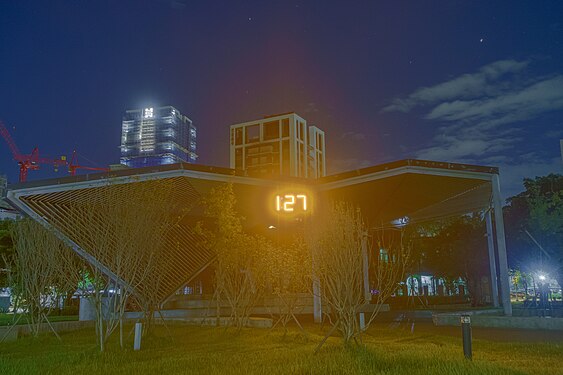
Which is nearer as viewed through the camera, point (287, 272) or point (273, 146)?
point (287, 272)

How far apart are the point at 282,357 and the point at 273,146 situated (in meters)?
100

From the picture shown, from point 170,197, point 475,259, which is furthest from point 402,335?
point 475,259

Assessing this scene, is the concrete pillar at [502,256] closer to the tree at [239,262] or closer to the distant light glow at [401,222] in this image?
the tree at [239,262]

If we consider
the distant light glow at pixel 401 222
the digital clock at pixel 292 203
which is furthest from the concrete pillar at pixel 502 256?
the distant light glow at pixel 401 222

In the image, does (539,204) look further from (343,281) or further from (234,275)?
(343,281)

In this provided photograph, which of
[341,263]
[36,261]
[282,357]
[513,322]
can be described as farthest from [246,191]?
[282,357]

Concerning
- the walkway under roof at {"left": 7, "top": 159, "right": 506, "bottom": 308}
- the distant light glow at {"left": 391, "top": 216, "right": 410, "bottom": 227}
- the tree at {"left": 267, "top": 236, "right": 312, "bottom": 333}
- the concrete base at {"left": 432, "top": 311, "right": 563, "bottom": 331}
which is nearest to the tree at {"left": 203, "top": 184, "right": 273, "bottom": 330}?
the tree at {"left": 267, "top": 236, "right": 312, "bottom": 333}

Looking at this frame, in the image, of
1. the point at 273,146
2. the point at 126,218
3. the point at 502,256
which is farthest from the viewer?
the point at 273,146

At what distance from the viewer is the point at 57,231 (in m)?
16.8

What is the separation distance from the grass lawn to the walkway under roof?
5.71m

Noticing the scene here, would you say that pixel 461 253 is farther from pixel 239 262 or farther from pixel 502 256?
pixel 239 262

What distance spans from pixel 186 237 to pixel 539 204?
20.3 meters

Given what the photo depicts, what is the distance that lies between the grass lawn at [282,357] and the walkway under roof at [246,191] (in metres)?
5.71

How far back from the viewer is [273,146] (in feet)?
360
